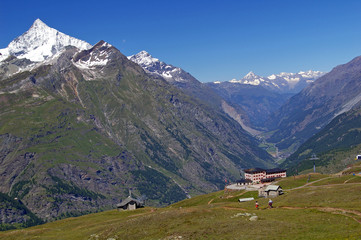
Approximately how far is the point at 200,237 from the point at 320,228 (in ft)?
74.3

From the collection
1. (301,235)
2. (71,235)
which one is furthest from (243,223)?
(71,235)

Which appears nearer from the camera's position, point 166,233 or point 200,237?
point 200,237

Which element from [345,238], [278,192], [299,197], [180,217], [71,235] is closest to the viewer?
[345,238]

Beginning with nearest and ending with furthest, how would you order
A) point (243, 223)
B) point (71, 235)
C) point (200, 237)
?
point (200, 237)
point (243, 223)
point (71, 235)

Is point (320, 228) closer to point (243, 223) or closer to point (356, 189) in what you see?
point (243, 223)

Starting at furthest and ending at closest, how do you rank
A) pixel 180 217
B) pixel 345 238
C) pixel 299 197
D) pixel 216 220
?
pixel 299 197, pixel 180 217, pixel 216 220, pixel 345 238

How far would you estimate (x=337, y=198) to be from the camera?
4171 inches

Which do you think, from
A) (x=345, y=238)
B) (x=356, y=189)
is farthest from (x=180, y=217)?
(x=356, y=189)

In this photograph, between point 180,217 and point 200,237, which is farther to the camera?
point 180,217

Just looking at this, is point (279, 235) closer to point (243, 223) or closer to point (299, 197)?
point (243, 223)

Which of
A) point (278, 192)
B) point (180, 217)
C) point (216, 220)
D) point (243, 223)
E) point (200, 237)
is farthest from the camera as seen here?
point (278, 192)

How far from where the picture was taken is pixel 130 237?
81.5 meters

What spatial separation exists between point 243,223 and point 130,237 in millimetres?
24788

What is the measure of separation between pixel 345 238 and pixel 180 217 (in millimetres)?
42586
